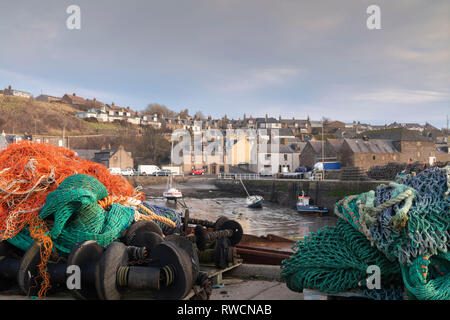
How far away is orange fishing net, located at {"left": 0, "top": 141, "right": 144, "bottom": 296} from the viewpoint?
188 inches

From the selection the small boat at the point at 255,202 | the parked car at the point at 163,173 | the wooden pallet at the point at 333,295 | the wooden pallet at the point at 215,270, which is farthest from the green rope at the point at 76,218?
the parked car at the point at 163,173

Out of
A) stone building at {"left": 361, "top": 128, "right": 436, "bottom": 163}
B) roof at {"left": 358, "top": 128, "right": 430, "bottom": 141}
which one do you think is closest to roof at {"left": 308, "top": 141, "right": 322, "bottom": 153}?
stone building at {"left": 361, "top": 128, "right": 436, "bottom": 163}

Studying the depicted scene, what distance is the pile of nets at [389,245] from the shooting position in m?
3.47

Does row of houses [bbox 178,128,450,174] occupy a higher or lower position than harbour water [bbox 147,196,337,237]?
higher

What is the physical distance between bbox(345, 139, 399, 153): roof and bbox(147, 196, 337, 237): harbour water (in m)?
17.8

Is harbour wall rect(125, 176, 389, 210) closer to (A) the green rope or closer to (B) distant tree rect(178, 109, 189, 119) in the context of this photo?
(A) the green rope

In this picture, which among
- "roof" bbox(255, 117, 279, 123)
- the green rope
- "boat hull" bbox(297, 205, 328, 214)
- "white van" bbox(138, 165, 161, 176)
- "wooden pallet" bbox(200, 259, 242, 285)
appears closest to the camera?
the green rope

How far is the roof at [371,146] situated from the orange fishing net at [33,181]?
4910cm

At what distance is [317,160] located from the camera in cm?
5684

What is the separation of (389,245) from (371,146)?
172 feet

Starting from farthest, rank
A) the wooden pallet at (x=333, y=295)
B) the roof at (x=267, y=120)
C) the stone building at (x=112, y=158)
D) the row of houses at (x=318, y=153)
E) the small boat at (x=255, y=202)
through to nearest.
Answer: the roof at (x=267, y=120)
the stone building at (x=112, y=158)
the row of houses at (x=318, y=153)
the small boat at (x=255, y=202)
the wooden pallet at (x=333, y=295)

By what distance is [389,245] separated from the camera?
12.2 feet

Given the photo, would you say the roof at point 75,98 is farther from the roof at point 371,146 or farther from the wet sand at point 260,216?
the roof at point 371,146
